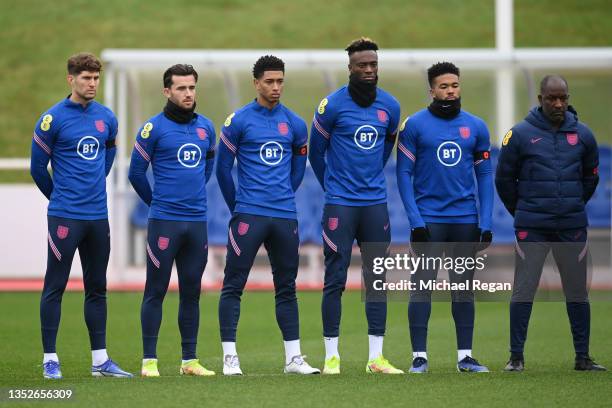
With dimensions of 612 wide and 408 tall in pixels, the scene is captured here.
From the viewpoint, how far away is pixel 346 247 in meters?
9.15

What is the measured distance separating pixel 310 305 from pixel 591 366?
6655mm

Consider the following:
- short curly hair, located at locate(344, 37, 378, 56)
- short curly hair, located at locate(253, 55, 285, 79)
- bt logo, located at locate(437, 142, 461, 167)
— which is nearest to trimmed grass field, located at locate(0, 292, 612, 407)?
bt logo, located at locate(437, 142, 461, 167)

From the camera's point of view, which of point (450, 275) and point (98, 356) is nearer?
point (450, 275)

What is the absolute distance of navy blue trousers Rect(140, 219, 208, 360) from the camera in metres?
9.08

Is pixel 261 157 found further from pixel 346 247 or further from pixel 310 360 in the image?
pixel 310 360

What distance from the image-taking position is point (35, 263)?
19.1 m

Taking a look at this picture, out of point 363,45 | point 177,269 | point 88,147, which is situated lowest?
point 177,269

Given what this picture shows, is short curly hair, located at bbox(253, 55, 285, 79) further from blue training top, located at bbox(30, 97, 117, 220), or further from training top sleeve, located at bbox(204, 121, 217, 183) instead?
blue training top, located at bbox(30, 97, 117, 220)

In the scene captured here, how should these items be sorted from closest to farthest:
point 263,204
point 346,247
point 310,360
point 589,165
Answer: point 263,204 < point 346,247 < point 589,165 < point 310,360

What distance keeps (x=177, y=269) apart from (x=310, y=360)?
183cm

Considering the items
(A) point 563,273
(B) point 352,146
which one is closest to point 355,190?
(B) point 352,146

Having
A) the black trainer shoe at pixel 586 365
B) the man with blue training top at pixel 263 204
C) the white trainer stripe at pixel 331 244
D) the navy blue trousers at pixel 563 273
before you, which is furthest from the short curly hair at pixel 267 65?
the black trainer shoe at pixel 586 365

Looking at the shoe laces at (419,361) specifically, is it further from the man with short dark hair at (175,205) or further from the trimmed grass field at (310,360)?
the man with short dark hair at (175,205)

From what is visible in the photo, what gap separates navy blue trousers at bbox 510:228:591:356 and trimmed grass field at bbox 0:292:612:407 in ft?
1.02
